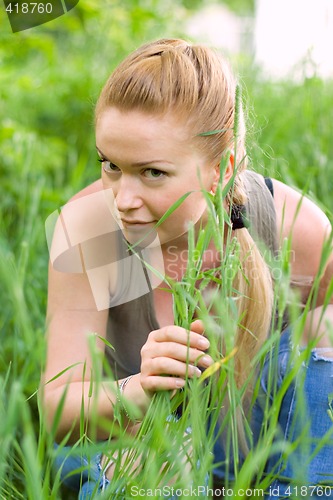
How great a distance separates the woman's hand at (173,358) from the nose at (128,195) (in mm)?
283

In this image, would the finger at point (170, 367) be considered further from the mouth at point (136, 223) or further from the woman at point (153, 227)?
the mouth at point (136, 223)

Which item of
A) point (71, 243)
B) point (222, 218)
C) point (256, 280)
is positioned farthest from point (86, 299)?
point (222, 218)

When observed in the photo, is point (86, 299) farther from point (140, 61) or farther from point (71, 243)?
point (140, 61)

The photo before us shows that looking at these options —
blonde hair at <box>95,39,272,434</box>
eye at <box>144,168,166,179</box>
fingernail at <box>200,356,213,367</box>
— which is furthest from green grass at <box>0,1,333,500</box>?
eye at <box>144,168,166,179</box>

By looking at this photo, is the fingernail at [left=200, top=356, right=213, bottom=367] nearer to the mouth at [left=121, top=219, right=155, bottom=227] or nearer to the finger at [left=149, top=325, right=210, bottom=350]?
the finger at [left=149, top=325, right=210, bottom=350]

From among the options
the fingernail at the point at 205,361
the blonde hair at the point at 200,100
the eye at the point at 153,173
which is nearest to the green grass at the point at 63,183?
the fingernail at the point at 205,361

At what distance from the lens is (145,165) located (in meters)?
1.17

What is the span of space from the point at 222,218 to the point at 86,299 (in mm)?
558

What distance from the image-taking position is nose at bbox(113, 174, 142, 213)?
1.16 meters

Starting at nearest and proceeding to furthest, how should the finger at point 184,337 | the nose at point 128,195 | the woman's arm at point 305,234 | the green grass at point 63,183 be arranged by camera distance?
the green grass at point 63,183 → the finger at point 184,337 → the nose at point 128,195 → the woman's arm at point 305,234

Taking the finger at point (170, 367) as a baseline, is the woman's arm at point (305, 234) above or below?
below

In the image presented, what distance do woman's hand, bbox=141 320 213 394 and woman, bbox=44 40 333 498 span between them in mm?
127

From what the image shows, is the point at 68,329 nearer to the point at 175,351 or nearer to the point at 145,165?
the point at 145,165

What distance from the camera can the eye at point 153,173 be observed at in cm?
118
